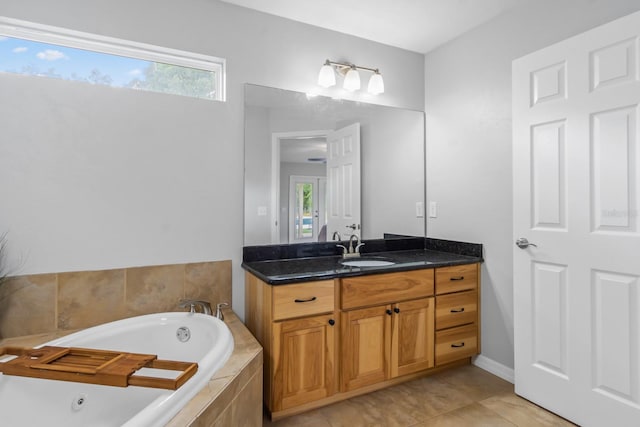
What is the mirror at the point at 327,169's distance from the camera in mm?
2350

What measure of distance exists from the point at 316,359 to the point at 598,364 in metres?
1.46

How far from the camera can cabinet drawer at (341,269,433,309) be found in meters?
2.02

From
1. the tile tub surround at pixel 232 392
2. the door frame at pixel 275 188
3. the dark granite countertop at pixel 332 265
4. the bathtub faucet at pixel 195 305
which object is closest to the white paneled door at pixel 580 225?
the dark granite countertop at pixel 332 265

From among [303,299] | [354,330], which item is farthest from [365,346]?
[303,299]

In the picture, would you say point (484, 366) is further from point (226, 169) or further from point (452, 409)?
point (226, 169)

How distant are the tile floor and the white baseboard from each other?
0.06 metres

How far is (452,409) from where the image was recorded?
2021 mm

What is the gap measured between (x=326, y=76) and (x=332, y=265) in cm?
136

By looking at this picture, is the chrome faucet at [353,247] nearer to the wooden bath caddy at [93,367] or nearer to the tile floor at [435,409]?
the tile floor at [435,409]

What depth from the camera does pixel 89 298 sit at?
1895mm

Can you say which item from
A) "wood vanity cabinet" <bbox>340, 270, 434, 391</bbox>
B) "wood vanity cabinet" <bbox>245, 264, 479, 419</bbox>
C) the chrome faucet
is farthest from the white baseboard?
the chrome faucet

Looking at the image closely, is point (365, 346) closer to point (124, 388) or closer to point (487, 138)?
point (124, 388)

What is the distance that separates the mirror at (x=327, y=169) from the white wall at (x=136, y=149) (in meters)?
0.12

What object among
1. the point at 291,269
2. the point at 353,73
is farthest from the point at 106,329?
the point at 353,73
